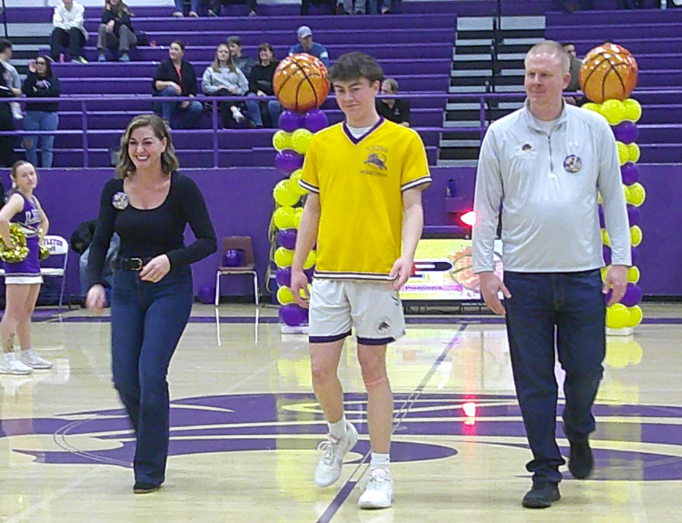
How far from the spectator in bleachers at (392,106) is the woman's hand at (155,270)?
9.00 metres

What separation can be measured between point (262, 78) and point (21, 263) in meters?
7.00

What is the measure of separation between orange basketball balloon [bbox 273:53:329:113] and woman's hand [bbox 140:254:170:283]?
5.68m

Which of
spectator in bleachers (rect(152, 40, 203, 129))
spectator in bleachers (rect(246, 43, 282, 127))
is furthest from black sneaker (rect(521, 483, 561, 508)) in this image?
spectator in bleachers (rect(152, 40, 203, 129))

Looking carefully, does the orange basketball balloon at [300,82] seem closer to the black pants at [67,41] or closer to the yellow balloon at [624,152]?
the yellow balloon at [624,152]

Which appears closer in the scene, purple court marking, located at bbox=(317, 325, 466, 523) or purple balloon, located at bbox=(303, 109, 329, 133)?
purple court marking, located at bbox=(317, 325, 466, 523)

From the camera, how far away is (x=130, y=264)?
479cm

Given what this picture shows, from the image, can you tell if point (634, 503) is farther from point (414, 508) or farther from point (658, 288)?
Answer: point (658, 288)

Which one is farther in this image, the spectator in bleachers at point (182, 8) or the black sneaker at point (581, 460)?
the spectator in bleachers at point (182, 8)

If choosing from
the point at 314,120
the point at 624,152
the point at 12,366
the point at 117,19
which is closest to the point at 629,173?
the point at 624,152

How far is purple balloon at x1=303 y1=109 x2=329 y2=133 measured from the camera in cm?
1035

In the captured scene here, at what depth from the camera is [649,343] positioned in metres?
9.98

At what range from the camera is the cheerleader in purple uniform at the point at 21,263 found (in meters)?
8.28

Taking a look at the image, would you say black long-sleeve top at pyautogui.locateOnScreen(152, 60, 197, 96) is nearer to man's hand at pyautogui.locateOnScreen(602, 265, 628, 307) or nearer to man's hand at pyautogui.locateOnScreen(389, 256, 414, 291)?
man's hand at pyautogui.locateOnScreen(389, 256, 414, 291)

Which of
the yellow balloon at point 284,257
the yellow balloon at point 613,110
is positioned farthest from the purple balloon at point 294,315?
the yellow balloon at point 613,110
